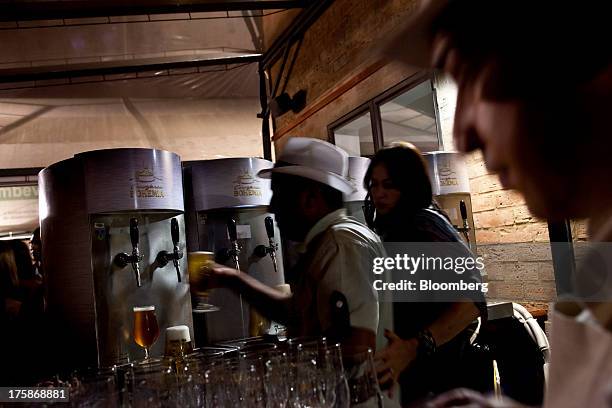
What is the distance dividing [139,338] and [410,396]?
1.29 metres

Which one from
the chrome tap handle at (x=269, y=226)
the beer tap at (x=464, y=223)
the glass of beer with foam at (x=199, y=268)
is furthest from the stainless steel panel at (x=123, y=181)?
the beer tap at (x=464, y=223)

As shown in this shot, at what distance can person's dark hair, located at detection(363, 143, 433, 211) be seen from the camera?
202 cm

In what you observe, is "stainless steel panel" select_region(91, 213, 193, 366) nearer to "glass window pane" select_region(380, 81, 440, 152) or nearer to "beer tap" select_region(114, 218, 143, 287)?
"beer tap" select_region(114, 218, 143, 287)

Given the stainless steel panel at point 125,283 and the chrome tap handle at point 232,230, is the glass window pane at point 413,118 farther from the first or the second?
the stainless steel panel at point 125,283

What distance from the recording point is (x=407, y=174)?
2064 millimetres

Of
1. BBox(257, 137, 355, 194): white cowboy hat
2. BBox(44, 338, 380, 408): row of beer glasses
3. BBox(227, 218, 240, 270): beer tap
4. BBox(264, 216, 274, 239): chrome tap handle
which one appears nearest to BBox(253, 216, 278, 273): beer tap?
BBox(264, 216, 274, 239): chrome tap handle

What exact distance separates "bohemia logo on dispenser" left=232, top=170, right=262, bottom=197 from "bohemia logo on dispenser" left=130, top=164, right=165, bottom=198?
63cm

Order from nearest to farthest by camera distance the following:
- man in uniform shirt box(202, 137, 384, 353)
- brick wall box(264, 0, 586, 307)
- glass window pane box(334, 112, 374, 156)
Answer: man in uniform shirt box(202, 137, 384, 353) < brick wall box(264, 0, 586, 307) < glass window pane box(334, 112, 374, 156)

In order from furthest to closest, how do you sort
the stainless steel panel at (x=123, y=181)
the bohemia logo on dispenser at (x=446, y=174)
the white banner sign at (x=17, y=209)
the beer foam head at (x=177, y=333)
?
1. the white banner sign at (x=17, y=209)
2. the bohemia logo on dispenser at (x=446, y=174)
3. the stainless steel panel at (x=123, y=181)
4. the beer foam head at (x=177, y=333)

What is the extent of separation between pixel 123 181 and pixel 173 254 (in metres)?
0.50

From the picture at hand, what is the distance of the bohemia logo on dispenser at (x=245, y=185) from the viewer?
3.48 meters

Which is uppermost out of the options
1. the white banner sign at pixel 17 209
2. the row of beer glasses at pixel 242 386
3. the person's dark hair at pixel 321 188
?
the white banner sign at pixel 17 209

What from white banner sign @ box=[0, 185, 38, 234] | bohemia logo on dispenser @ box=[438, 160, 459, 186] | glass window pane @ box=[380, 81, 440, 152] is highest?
glass window pane @ box=[380, 81, 440, 152]

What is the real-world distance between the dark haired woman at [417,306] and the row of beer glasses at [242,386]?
722 mm
